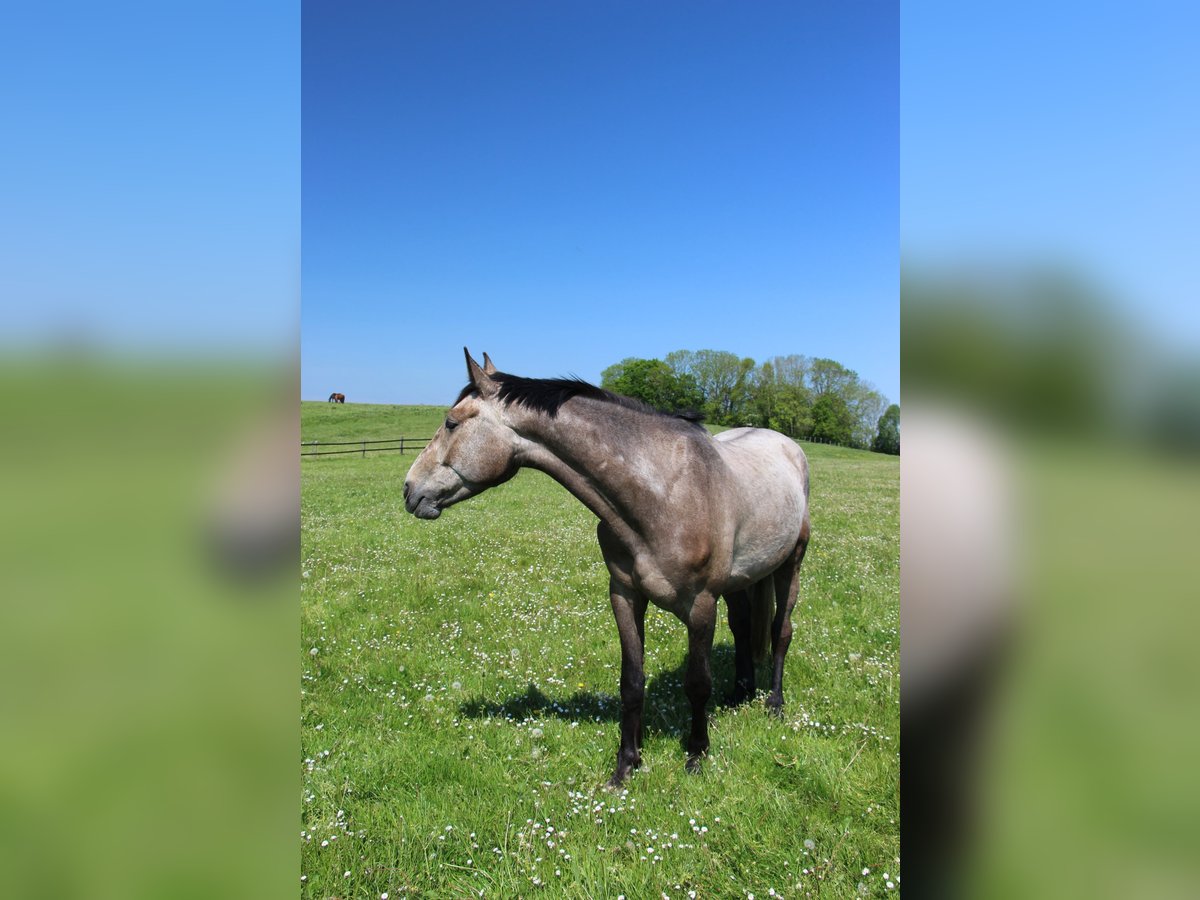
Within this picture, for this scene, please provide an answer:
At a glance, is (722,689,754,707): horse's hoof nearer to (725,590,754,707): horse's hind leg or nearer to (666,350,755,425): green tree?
(725,590,754,707): horse's hind leg

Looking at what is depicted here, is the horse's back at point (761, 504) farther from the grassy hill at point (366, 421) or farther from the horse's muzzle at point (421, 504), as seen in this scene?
the grassy hill at point (366, 421)

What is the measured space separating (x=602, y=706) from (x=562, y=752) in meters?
0.94

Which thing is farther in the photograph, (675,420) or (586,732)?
(586,732)

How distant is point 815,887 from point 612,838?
1.27m

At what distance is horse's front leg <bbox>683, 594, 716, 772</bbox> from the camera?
468cm

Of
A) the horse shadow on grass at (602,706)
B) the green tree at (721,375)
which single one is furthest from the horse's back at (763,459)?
the green tree at (721,375)

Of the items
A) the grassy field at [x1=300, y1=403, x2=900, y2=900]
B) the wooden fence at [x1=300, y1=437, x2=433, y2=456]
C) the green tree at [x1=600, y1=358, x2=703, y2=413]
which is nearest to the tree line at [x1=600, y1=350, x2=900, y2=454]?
the green tree at [x1=600, y1=358, x2=703, y2=413]

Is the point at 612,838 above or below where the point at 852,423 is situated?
below

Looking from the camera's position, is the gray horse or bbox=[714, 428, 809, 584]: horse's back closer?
the gray horse

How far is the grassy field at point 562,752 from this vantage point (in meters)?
3.71
